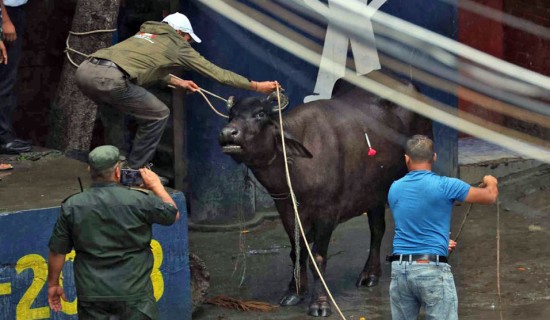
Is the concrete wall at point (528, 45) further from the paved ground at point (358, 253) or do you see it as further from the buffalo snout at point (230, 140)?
the buffalo snout at point (230, 140)

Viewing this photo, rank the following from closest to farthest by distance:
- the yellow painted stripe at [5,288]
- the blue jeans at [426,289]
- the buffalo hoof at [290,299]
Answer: the blue jeans at [426,289] < the yellow painted stripe at [5,288] < the buffalo hoof at [290,299]

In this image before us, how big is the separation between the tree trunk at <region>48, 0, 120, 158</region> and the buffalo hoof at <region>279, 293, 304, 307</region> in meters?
2.60

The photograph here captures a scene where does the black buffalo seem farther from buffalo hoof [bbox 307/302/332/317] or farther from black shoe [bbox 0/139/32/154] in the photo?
black shoe [bbox 0/139/32/154]

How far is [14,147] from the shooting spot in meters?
11.4

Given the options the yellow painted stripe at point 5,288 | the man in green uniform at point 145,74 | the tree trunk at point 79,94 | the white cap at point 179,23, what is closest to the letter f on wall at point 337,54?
the tree trunk at point 79,94

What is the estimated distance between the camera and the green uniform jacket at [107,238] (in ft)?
24.7

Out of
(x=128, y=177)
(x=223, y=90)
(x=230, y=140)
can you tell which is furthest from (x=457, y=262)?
(x=128, y=177)

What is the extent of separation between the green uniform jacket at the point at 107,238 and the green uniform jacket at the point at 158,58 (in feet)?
8.16

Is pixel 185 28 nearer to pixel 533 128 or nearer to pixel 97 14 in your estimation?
pixel 97 14

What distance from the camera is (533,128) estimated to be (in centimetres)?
1574

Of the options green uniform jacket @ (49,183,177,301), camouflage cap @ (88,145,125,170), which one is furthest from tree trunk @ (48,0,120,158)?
green uniform jacket @ (49,183,177,301)

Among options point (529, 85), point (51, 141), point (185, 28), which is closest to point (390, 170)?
point (185, 28)

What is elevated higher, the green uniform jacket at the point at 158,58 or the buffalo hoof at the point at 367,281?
the green uniform jacket at the point at 158,58

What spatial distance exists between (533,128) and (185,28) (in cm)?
685
